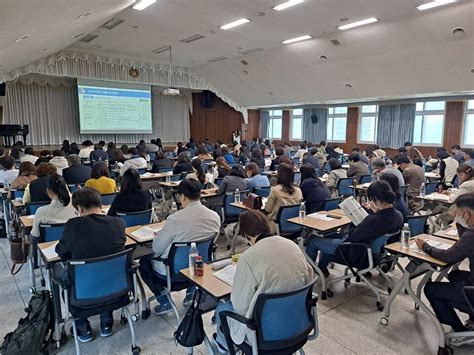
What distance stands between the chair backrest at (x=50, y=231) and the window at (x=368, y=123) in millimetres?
13907

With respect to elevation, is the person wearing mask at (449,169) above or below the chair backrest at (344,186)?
above

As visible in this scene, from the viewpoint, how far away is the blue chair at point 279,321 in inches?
74.1

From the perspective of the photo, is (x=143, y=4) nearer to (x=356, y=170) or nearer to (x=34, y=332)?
(x=356, y=170)

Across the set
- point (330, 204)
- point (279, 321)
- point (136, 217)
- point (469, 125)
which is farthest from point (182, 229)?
point (469, 125)

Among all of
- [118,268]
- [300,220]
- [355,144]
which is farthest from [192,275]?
[355,144]

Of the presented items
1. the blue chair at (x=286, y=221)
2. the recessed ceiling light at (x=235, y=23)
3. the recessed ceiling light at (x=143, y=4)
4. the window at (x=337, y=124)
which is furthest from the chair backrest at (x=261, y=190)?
the window at (x=337, y=124)

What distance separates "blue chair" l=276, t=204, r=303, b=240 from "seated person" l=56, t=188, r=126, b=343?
2.04 meters

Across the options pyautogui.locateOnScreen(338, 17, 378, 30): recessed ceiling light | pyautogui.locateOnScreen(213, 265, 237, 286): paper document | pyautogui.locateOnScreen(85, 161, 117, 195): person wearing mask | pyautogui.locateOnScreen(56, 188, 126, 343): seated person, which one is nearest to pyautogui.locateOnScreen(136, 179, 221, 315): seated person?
pyautogui.locateOnScreen(56, 188, 126, 343): seated person

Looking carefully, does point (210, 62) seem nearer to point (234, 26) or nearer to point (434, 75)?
point (234, 26)

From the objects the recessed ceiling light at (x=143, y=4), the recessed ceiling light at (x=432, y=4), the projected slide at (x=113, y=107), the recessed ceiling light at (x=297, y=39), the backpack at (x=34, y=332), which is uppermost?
the recessed ceiling light at (x=297, y=39)

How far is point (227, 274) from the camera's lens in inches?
95.7

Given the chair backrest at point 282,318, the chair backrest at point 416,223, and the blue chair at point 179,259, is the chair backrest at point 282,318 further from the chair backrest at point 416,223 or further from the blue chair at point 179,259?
the chair backrest at point 416,223

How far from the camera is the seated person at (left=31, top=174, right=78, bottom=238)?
321cm

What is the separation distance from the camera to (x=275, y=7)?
7.53m
